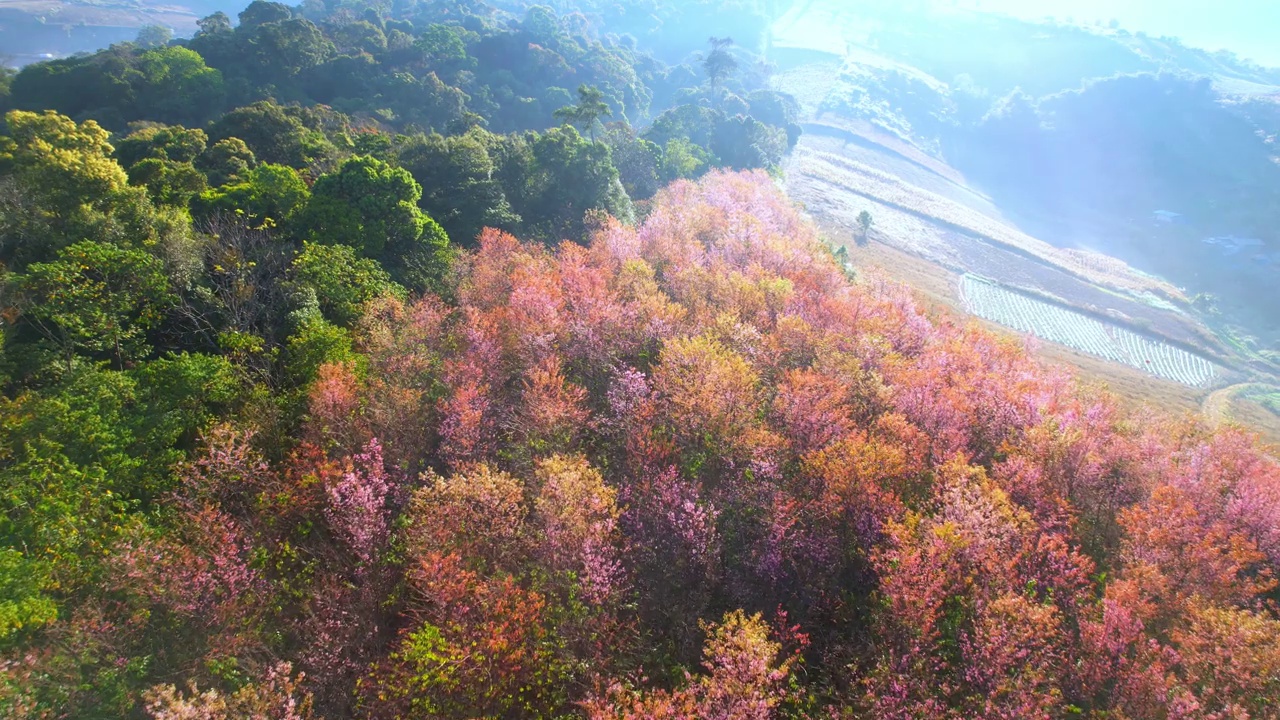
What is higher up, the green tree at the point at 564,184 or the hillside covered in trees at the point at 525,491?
the green tree at the point at 564,184

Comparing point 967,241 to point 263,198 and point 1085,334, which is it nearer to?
point 1085,334

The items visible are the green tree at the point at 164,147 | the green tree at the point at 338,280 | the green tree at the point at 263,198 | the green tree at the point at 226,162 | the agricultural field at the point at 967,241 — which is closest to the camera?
the green tree at the point at 338,280

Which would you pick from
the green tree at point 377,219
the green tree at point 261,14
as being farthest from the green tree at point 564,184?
the green tree at point 261,14

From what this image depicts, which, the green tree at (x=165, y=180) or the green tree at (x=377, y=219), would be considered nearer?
the green tree at (x=165, y=180)

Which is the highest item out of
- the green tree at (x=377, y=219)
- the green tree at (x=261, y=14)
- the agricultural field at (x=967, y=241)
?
the green tree at (x=261, y=14)

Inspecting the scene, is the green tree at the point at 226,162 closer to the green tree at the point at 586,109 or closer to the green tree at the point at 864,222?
the green tree at the point at 586,109

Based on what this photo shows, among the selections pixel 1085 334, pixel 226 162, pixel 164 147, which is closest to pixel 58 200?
pixel 226 162

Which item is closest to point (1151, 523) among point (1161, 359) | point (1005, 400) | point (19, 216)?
point (1005, 400)

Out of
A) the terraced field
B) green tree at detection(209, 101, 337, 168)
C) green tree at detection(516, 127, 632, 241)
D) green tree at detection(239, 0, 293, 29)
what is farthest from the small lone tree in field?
green tree at detection(239, 0, 293, 29)
